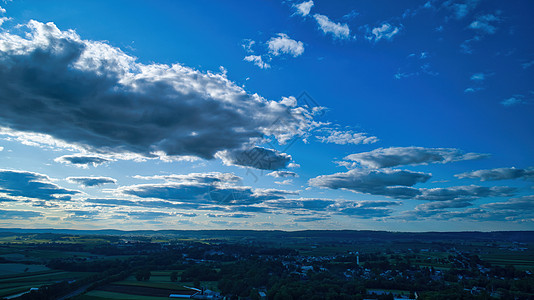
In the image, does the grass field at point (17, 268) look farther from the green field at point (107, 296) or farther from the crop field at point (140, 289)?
the green field at point (107, 296)

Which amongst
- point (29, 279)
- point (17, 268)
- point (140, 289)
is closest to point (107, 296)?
point (140, 289)

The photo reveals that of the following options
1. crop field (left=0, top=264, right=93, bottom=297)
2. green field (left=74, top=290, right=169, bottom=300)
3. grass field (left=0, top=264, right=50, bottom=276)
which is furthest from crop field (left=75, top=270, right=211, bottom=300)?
grass field (left=0, top=264, right=50, bottom=276)

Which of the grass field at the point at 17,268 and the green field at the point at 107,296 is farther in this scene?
the grass field at the point at 17,268

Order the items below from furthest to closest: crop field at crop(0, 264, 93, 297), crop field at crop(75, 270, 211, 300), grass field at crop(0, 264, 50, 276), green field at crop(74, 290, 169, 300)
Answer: grass field at crop(0, 264, 50, 276) → crop field at crop(0, 264, 93, 297) → crop field at crop(75, 270, 211, 300) → green field at crop(74, 290, 169, 300)

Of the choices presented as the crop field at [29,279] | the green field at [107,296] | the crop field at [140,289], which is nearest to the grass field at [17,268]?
the crop field at [29,279]

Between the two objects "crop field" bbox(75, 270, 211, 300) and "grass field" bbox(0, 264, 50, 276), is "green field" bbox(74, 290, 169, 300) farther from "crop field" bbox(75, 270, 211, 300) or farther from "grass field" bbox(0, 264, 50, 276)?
"grass field" bbox(0, 264, 50, 276)

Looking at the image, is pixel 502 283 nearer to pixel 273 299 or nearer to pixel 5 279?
pixel 273 299

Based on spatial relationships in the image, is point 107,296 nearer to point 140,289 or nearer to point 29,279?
point 140,289

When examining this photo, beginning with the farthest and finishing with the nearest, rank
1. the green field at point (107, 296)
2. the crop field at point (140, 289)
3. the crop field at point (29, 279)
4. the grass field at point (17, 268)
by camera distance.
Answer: the grass field at point (17, 268) < the crop field at point (29, 279) < the crop field at point (140, 289) < the green field at point (107, 296)

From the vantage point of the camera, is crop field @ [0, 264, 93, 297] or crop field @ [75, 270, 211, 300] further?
crop field @ [0, 264, 93, 297]
